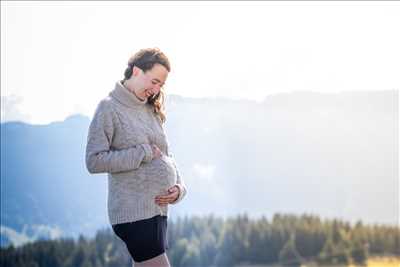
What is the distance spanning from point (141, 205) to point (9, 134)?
22.4ft

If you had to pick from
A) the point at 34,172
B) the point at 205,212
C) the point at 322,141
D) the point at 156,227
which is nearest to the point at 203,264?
the point at 205,212

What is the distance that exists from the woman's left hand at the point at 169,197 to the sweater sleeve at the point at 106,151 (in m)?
0.11

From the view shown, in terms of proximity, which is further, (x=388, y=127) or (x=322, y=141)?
(x=322, y=141)

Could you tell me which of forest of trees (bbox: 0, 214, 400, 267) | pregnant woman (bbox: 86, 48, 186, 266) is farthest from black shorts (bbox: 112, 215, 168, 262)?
forest of trees (bbox: 0, 214, 400, 267)

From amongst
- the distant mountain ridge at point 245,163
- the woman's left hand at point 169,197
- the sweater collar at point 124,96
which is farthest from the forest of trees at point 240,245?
the sweater collar at point 124,96

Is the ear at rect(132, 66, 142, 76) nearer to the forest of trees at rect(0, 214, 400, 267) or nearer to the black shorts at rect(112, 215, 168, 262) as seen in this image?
the black shorts at rect(112, 215, 168, 262)

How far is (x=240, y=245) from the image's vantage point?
673cm

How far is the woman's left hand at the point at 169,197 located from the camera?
185cm

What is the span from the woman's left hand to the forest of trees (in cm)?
445

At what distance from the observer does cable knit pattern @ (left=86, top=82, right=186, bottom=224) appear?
1.80 meters

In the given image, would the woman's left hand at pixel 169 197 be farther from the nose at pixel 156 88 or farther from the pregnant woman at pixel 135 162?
the nose at pixel 156 88

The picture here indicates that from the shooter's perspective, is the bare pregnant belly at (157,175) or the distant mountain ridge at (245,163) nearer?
the bare pregnant belly at (157,175)

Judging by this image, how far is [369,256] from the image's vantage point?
6031 mm

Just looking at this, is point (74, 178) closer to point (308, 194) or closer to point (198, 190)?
point (198, 190)
